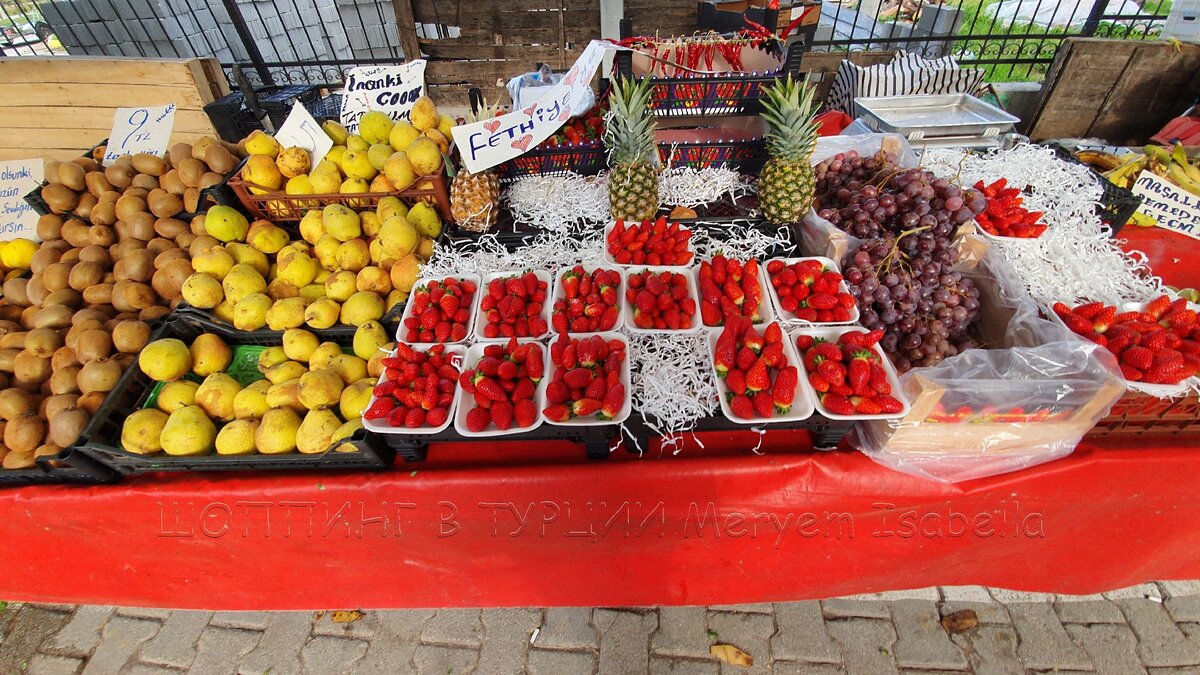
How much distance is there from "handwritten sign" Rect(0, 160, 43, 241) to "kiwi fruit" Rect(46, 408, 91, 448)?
6.04ft

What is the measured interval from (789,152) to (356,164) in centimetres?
221

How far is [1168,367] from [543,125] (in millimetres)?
2612

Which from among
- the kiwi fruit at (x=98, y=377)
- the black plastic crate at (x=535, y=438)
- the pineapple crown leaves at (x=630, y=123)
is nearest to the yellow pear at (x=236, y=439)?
the black plastic crate at (x=535, y=438)

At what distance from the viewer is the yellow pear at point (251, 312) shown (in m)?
2.21

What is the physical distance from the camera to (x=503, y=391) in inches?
70.2

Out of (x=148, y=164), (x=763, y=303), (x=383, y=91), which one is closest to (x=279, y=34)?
(x=148, y=164)

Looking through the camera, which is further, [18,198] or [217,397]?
[18,198]

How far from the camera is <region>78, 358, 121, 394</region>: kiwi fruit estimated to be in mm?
2037

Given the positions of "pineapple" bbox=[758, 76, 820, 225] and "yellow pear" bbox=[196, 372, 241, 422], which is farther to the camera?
"pineapple" bbox=[758, 76, 820, 225]

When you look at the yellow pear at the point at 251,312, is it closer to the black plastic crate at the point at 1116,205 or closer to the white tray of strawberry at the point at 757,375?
the white tray of strawberry at the point at 757,375

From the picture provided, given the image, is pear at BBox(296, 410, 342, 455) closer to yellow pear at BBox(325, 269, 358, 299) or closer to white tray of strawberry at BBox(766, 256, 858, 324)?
yellow pear at BBox(325, 269, 358, 299)

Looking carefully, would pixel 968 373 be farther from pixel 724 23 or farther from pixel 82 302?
pixel 82 302

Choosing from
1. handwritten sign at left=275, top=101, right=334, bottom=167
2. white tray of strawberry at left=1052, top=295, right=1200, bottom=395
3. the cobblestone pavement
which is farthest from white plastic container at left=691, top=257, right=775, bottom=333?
handwritten sign at left=275, top=101, right=334, bottom=167

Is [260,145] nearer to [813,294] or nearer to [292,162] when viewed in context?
[292,162]
